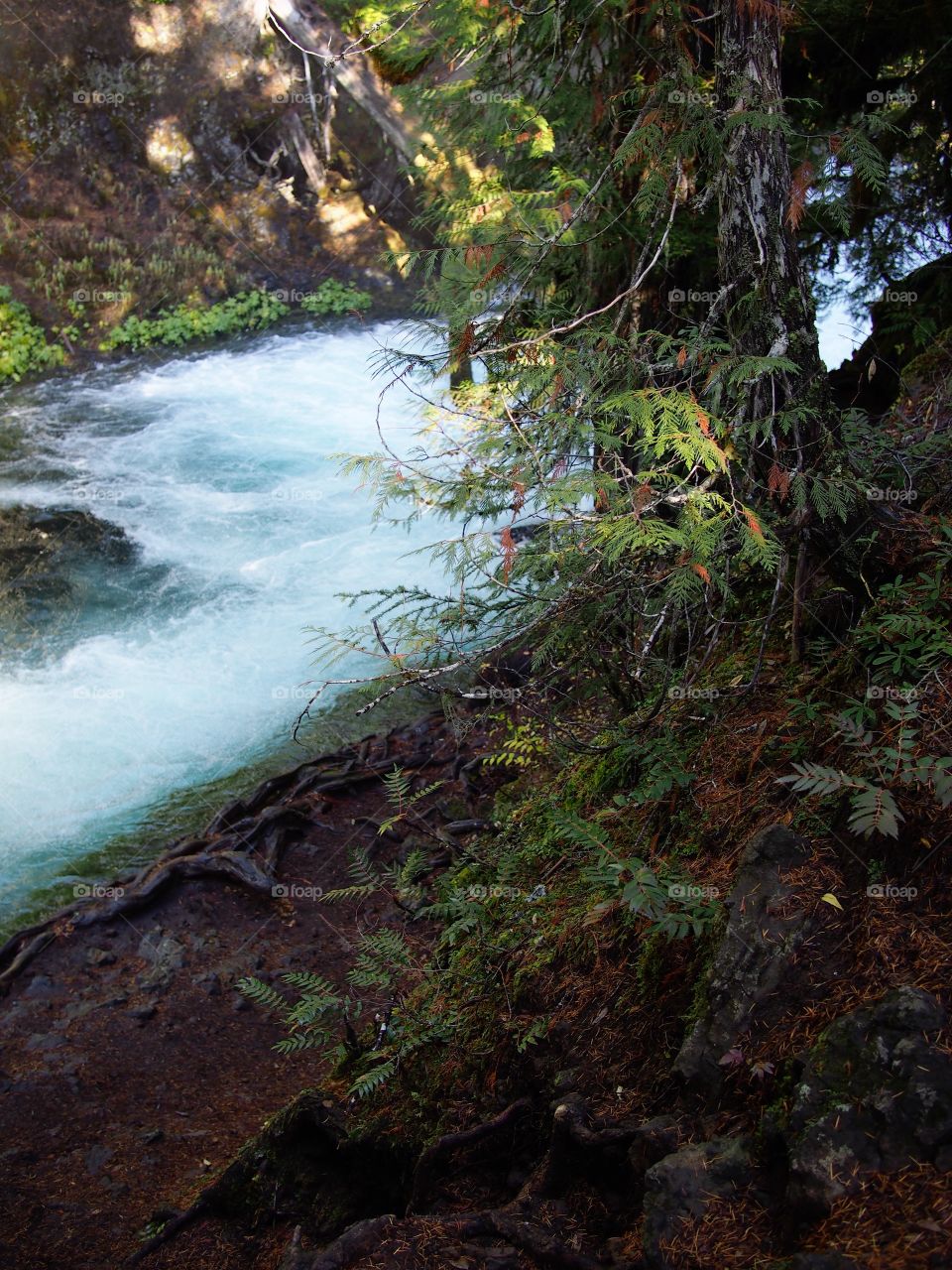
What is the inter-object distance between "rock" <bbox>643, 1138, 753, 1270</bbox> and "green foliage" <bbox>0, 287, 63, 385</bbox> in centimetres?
1718

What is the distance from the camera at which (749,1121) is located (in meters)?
2.92

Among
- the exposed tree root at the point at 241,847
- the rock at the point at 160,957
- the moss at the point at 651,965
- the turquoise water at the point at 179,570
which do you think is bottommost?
the rock at the point at 160,957

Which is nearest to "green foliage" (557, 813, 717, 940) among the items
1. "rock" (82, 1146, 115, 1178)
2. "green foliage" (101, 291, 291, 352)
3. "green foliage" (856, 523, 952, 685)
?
"green foliage" (856, 523, 952, 685)

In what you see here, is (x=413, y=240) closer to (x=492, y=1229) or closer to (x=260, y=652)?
(x=260, y=652)

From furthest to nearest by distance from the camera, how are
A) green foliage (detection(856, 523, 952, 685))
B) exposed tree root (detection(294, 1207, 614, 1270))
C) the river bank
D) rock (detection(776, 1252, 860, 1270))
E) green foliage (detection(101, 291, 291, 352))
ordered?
green foliage (detection(101, 291, 291, 352))
the river bank
green foliage (detection(856, 523, 952, 685))
exposed tree root (detection(294, 1207, 614, 1270))
rock (detection(776, 1252, 860, 1270))

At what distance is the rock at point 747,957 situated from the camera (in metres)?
3.15

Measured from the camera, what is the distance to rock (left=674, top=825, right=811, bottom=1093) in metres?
3.15

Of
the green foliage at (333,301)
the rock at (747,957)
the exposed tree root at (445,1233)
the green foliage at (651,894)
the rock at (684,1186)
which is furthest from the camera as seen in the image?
the green foliage at (333,301)

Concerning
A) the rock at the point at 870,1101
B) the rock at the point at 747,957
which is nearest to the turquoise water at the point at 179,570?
the rock at the point at 747,957

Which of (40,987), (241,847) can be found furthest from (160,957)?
(241,847)

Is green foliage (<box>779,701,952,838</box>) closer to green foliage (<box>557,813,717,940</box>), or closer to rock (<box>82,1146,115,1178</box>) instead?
green foliage (<box>557,813,717,940</box>)

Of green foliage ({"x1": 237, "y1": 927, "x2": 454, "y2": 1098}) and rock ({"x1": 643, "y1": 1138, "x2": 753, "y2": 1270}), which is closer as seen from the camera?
rock ({"x1": 643, "y1": 1138, "x2": 753, "y2": 1270})

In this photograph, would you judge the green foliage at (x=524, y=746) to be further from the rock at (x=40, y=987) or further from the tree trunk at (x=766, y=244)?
the rock at (x=40, y=987)

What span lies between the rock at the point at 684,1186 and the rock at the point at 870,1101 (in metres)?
0.18
